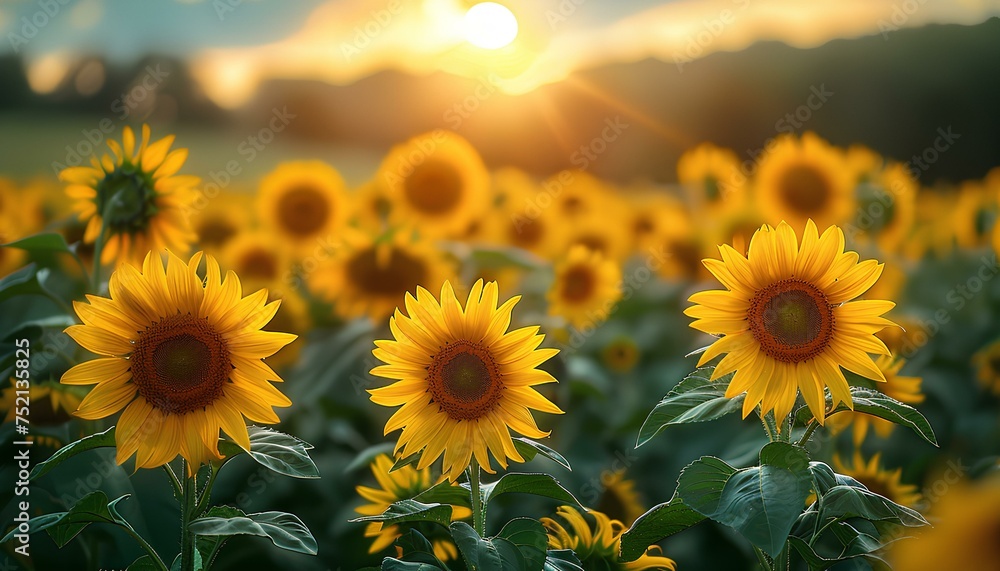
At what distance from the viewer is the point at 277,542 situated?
86 centimetres

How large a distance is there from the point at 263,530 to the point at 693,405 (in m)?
0.48

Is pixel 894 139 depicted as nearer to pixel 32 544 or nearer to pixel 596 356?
pixel 596 356

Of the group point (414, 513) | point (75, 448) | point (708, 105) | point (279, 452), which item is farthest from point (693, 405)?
point (708, 105)

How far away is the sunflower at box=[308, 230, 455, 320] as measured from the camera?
2.34 meters

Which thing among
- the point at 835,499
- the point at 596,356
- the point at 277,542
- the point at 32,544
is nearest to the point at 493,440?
the point at 277,542

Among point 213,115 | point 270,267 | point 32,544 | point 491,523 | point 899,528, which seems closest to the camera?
point 899,528

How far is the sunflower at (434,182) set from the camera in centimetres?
291

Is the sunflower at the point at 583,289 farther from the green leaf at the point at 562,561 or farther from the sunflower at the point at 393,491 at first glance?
the green leaf at the point at 562,561

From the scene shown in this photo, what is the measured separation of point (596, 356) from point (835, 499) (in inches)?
63.2

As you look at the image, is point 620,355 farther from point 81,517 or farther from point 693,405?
point 81,517

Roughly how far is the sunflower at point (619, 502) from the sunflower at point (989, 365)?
1155mm

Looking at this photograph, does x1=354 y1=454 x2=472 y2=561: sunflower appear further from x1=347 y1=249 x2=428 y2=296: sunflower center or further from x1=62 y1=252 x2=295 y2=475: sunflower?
x1=347 y1=249 x2=428 y2=296: sunflower center

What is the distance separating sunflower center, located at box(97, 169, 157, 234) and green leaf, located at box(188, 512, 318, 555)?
25.1 inches

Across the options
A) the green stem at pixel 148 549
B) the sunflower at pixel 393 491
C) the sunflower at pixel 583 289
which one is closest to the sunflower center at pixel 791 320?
the sunflower at pixel 393 491
